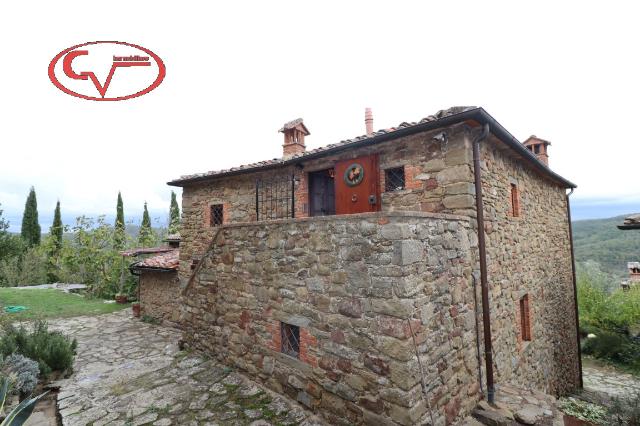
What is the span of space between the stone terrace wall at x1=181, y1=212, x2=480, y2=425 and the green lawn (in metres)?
9.68

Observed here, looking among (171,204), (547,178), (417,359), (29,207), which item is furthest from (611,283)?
(29,207)

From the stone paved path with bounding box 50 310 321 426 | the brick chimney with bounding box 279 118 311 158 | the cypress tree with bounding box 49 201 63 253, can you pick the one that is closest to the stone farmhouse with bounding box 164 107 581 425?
the stone paved path with bounding box 50 310 321 426

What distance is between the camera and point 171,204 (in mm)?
27156

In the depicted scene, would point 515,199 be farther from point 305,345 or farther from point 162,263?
point 162,263

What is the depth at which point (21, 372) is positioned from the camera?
4.77m

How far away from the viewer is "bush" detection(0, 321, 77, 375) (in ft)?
17.8

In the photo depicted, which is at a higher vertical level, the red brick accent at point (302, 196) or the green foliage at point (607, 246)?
the red brick accent at point (302, 196)

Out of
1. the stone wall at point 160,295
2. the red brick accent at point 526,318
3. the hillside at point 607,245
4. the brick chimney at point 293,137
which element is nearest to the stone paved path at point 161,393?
the stone wall at point 160,295

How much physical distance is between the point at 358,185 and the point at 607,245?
161 ft

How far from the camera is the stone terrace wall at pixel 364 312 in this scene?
3416 mm

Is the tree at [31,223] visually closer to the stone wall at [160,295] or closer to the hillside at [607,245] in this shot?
the stone wall at [160,295]

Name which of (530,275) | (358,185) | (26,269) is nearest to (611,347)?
(530,275)

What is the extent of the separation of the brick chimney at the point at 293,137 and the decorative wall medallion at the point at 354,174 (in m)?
3.52

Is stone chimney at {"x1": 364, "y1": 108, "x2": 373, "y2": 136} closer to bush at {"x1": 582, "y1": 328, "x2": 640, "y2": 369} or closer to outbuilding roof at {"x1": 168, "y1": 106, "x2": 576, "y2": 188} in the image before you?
outbuilding roof at {"x1": 168, "y1": 106, "x2": 576, "y2": 188}
